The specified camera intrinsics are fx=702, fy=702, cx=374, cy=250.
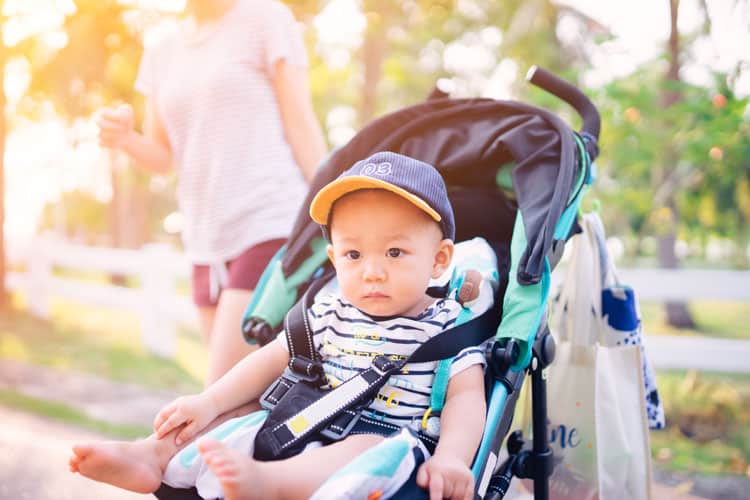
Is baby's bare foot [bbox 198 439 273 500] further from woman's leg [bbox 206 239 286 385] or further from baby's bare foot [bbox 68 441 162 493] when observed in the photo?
woman's leg [bbox 206 239 286 385]

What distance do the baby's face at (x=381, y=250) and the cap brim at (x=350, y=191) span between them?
0.03 metres

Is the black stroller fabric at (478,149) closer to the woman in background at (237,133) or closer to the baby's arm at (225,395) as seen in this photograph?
the woman in background at (237,133)

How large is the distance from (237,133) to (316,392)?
115 cm

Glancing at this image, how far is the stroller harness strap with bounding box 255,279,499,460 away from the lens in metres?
1.73

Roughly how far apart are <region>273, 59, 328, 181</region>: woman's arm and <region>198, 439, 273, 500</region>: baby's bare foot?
4.60 feet

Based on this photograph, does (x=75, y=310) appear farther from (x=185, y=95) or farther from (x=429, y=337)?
(x=429, y=337)

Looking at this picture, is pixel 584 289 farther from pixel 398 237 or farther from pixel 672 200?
pixel 672 200

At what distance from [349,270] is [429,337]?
277 mm

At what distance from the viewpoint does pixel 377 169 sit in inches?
70.5

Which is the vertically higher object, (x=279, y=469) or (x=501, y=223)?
(x=501, y=223)

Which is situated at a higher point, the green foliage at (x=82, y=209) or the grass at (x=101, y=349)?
the green foliage at (x=82, y=209)

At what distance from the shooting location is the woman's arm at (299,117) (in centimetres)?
256

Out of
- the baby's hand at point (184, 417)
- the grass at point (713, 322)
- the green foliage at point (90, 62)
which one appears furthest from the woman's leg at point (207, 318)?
the grass at point (713, 322)

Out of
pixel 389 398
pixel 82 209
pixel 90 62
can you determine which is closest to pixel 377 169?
pixel 389 398
